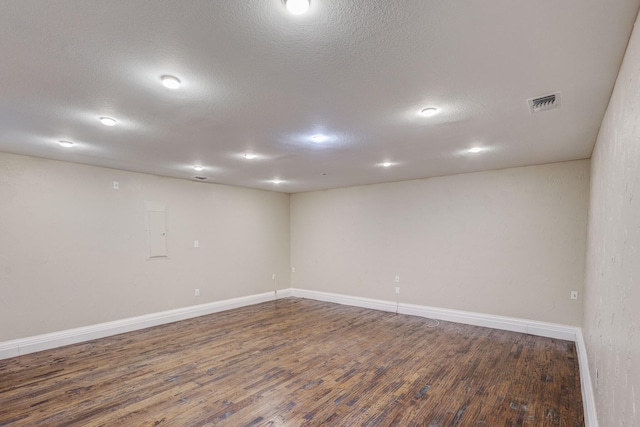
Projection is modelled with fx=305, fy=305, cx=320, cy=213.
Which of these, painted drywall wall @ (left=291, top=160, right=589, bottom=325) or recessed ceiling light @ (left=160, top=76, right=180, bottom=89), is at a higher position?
recessed ceiling light @ (left=160, top=76, right=180, bottom=89)

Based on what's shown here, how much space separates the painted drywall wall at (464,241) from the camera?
163 inches

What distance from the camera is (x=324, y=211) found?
22.0 feet

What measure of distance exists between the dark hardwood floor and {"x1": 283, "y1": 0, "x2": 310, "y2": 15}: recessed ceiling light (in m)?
2.65

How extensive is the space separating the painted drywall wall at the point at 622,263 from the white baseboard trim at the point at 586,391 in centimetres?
18

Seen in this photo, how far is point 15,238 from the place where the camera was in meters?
3.72

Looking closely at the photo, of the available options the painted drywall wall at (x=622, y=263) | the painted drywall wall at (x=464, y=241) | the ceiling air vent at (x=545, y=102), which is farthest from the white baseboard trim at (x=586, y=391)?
the ceiling air vent at (x=545, y=102)

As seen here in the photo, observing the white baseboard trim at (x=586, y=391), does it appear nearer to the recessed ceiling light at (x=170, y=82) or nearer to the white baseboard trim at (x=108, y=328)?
the recessed ceiling light at (x=170, y=82)

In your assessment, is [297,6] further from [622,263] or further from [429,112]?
[622,263]

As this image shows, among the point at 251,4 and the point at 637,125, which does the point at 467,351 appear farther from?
the point at 251,4

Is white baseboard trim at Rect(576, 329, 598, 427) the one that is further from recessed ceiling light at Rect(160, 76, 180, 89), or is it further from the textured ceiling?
recessed ceiling light at Rect(160, 76, 180, 89)

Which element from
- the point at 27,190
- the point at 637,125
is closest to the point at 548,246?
the point at 637,125

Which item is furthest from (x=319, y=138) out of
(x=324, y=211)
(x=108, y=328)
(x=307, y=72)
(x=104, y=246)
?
(x=108, y=328)

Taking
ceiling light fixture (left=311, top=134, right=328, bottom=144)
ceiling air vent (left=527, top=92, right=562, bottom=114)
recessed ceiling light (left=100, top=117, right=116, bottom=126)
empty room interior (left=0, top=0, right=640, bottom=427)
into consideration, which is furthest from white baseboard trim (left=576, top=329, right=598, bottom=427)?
recessed ceiling light (left=100, top=117, right=116, bottom=126)

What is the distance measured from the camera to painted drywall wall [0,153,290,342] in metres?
3.74
